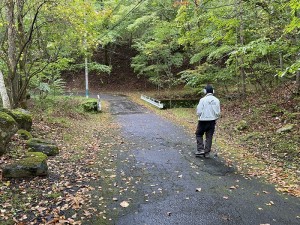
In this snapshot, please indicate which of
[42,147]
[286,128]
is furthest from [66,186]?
[286,128]

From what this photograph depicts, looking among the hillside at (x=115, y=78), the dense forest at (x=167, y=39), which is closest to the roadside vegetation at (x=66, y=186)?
the dense forest at (x=167, y=39)

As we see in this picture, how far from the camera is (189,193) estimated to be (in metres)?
5.18

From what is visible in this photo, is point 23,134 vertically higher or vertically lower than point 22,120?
lower

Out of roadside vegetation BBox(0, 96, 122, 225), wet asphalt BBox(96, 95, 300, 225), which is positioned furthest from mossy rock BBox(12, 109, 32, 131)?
wet asphalt BBox(96, 95, 300, 225)

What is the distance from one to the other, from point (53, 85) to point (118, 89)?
49.5 ft

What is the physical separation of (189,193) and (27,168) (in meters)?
3.27

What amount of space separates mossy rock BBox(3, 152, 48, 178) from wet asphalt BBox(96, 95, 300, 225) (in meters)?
1.64

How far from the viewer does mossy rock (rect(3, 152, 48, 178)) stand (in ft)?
18.3

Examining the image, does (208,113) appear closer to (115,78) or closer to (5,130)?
(5,130)

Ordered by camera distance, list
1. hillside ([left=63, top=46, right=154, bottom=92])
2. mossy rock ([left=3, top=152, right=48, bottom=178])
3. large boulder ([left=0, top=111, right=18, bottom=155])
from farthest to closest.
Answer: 1. hillside ([left=63, top=46, right=154, bottom=92])
2. large boulder ([left=0, top=111, right=18, bottom=155])
3. mossy rock ([left=3, top=152, right=48, bottom=178])

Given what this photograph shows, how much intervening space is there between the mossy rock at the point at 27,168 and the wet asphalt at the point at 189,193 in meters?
1.64

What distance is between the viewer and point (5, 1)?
9.95m

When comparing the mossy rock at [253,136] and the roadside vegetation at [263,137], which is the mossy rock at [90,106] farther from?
the mossy rock at [253,136]

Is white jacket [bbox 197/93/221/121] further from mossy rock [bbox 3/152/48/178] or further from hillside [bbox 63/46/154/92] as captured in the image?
hillside [bbox 63/46/154/92]
